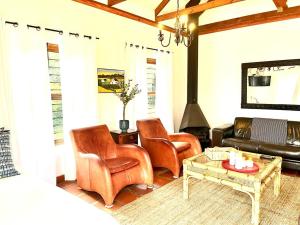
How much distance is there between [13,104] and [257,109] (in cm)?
415

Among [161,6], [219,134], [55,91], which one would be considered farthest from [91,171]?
[161,6]

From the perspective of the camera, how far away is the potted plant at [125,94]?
3.74 metres

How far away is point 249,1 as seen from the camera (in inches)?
171

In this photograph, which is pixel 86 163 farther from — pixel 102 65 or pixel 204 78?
pixel 204 78

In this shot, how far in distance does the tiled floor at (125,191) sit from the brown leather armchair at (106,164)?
92 mm

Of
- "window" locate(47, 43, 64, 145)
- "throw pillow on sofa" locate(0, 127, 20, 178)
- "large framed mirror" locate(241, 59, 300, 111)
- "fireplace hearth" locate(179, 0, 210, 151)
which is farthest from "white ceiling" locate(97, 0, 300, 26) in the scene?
"throw pillow on sofa" locate(0, 127, 20, 178)

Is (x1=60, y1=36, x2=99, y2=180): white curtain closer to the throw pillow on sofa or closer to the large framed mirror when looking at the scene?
the throw pillow on sofa

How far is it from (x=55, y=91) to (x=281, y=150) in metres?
3.54

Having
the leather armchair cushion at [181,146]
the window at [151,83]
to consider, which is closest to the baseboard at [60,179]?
the leather armchair cushion at [181,146]

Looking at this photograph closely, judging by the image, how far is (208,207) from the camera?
2.55 m

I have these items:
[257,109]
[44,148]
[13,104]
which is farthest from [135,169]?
[257,109]

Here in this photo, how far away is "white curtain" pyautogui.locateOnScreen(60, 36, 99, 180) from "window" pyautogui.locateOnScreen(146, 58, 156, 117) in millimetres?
1478

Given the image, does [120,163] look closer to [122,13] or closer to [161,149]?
[161,149]

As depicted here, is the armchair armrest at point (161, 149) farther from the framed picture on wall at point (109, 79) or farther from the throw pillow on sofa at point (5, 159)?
the throw pillow on sofa at point (5, 159)
